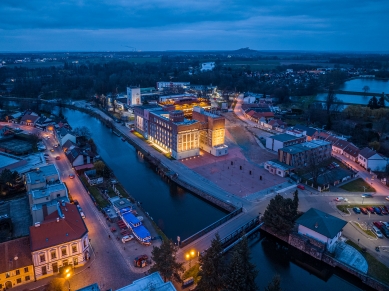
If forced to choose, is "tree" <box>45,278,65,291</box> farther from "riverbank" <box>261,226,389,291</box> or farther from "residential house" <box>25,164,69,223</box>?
"riverbank" <box>261,226,389,291</box>

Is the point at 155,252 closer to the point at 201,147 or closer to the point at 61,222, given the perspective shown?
the point at 61,222

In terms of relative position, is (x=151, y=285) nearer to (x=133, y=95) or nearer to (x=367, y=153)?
(x=367, y=153)

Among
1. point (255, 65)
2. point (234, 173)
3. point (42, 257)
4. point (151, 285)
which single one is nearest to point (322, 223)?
point (234, 173)

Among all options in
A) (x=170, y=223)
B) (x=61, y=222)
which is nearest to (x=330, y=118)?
(x=170, y=223)

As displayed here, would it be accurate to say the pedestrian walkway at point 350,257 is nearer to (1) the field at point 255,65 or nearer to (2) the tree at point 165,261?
(2) the tree at point 165,261

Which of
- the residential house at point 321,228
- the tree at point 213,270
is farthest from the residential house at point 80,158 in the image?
the residential house at point 321,228

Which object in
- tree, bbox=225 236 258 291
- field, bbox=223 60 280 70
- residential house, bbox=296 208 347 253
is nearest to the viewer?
tree, bbox=225 236 258 291

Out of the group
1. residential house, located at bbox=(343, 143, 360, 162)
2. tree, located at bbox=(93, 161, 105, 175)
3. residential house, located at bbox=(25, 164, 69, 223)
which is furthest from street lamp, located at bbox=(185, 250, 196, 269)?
residential house, located at bbox=(343, 143, 360, 162)
